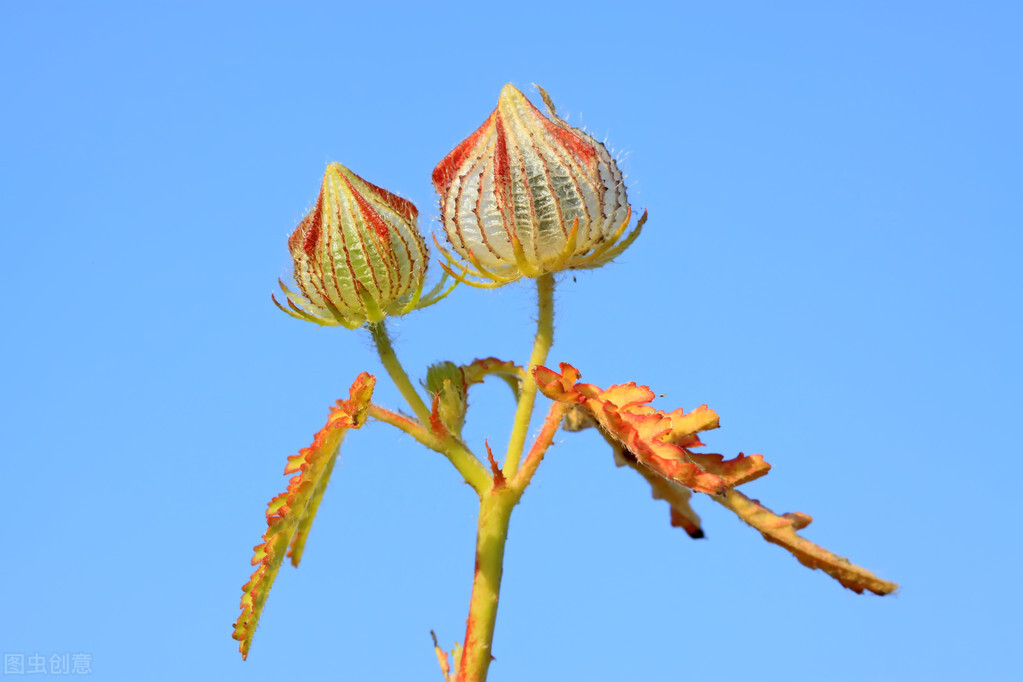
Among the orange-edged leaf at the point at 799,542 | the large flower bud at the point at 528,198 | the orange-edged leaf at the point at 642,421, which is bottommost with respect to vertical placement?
the orange-edged leaf at the point at 799,542

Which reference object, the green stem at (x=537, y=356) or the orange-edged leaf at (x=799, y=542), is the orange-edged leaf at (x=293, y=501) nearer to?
the green stem at (x=537, y=356)

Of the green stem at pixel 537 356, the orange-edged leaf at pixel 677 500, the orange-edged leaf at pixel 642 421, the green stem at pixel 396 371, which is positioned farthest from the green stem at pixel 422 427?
the orange-edged leaf at pixel 677 500

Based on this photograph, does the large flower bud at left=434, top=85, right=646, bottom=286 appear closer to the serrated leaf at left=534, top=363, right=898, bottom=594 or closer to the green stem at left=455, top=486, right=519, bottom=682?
the serrated leaf at left=534, top=363, right=898, bottom=594

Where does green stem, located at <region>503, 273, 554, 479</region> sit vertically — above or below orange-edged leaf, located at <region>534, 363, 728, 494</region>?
above

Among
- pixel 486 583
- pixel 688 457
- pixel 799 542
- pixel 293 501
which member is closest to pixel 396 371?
pixel 293 501

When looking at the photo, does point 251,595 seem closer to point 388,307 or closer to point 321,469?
point 321,469

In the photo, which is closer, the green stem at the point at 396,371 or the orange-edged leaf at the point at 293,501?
the orange-edged leaf at the point at 293,501

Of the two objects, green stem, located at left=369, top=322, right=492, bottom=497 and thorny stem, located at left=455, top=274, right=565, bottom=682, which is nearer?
thorny stem, located at left=455, top=274, right=565, bottom=682

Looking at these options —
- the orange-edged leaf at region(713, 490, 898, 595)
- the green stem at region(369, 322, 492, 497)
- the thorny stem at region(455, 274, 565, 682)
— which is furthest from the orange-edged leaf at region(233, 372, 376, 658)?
the orange-edged leaf at region(713, 490, 898, 595)
